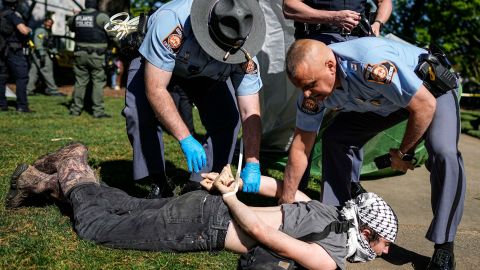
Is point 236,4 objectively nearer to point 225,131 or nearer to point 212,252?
point 225,131

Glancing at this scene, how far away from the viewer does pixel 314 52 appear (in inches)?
96.9

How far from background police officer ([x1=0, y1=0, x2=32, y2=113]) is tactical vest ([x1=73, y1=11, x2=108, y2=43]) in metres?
0.82

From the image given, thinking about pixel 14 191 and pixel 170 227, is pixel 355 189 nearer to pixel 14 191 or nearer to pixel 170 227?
pixel 170 227

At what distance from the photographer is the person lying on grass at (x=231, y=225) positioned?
96.3 inches

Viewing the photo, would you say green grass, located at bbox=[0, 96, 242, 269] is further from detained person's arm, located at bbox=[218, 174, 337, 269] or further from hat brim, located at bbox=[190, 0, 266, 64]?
hat brim, located at bbox=[190, 0, 266, 64]

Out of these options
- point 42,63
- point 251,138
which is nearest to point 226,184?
point 251,138

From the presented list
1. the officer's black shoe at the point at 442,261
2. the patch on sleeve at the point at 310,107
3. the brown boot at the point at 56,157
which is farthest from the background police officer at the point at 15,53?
the officer's black shoe at the point at 442,261

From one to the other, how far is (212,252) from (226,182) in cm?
37

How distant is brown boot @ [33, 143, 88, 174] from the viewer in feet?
10.5

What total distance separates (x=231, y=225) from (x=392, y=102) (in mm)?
1048

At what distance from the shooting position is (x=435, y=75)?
2.62 meters

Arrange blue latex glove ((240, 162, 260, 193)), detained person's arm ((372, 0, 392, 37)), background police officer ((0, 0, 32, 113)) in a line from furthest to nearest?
background police officer ((0, 0, 32, 113)), detained person's arm ((372, 0, 392, 37)), blue latex glove ((240, 162, 260, 193))

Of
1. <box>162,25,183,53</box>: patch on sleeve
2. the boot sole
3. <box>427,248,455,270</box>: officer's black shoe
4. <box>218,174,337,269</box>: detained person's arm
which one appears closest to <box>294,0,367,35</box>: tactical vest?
<box>162,25,183,53</box>: patch on sleeve

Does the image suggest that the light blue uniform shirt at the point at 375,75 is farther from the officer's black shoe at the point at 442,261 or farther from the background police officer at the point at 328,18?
the officer's black shoe at the point at 442,261
